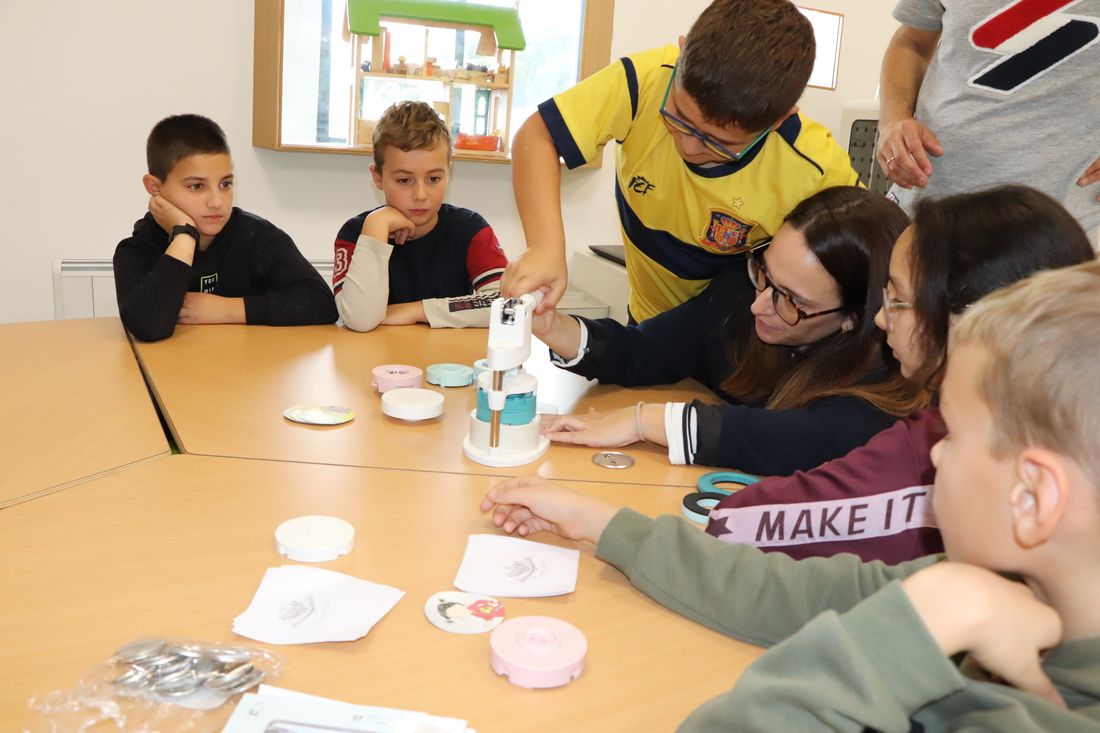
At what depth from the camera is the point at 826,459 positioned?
1385 mm

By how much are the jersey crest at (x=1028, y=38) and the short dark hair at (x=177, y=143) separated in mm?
1682

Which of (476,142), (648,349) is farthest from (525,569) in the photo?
(476,142)

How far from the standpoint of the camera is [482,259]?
7.97 ft

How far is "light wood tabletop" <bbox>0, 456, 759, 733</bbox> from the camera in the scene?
2.66 ft

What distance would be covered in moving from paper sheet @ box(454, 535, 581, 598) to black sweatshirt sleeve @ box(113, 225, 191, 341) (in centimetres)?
112

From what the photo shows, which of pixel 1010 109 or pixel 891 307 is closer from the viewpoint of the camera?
pixel 891 307

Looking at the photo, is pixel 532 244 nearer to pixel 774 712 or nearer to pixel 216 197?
pixel 216 197

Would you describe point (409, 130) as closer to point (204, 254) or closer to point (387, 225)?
point (387, 225)

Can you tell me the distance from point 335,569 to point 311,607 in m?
0.09

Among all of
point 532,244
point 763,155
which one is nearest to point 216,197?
point 532,244

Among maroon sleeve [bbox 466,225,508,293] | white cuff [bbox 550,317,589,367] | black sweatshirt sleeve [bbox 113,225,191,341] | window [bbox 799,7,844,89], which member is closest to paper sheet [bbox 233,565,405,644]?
white cuff [bbox 550,317,589,367]

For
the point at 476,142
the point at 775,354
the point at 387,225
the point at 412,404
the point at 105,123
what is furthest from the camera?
the point at 476,142

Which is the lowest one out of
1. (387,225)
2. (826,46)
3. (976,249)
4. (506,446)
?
(506,446)

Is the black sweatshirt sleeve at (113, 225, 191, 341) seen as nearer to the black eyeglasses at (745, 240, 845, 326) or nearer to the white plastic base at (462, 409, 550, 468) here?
the white plastic base at (462, 409, 550, 468)
